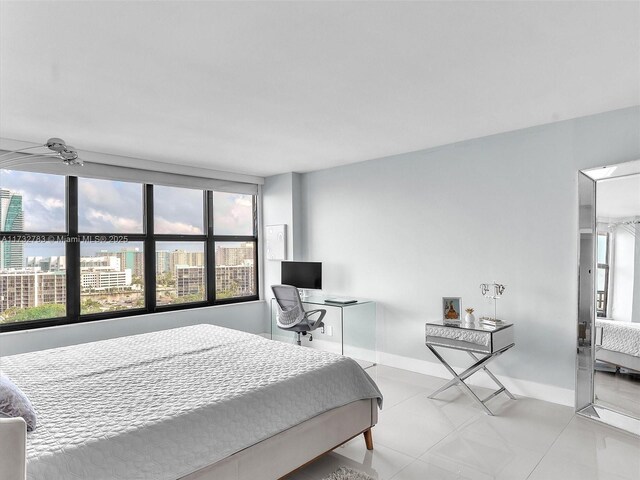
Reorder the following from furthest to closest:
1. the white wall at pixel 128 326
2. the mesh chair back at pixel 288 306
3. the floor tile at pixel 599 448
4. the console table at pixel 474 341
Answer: the mesh chair back at pixel 288 306 → the white wall at pixel 128 326 → the console table at pixel 474 341 → the floor tile at pixel 599 448

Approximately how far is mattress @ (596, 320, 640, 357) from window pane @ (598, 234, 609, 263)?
493 millimetres

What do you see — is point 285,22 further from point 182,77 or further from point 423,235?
point 423,235

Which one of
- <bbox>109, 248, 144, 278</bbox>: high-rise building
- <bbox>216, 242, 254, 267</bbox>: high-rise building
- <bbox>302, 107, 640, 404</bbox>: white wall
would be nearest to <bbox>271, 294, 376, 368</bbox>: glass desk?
<bbox>302, 107, 640, 404</bbox>: white wall

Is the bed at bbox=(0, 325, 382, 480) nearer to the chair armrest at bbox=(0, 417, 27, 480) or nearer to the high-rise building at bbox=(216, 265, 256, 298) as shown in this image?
the chair armrest at bbox=(0, 417, 27, 480)

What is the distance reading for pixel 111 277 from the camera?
467cm

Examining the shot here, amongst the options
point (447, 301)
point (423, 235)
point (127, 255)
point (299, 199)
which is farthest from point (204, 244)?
point (447, 301)

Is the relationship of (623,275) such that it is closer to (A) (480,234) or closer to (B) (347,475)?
(A) (480,234)

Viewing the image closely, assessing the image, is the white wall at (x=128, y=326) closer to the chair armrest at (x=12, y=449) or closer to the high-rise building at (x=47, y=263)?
the high-rise building at (x=47, y=263)

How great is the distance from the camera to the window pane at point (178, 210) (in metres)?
5.08

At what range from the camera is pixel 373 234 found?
4934 mm

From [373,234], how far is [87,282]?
129 inches

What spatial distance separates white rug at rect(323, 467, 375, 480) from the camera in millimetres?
2402

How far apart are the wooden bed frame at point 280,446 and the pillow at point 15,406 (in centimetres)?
41

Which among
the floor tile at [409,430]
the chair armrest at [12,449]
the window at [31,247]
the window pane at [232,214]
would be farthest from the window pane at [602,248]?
the window at [31,247]
